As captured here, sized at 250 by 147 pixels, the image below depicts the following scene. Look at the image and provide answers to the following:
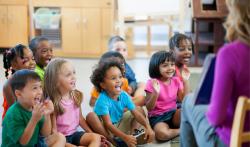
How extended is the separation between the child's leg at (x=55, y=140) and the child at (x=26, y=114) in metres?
0.05

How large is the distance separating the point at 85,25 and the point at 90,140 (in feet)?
7.61

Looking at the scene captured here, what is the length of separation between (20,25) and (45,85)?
243 centimetres

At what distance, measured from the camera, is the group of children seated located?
1.77 m

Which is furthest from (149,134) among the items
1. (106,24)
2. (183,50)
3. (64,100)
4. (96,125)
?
(106,24)

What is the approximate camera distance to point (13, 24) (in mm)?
4328

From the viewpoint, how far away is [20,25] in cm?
432

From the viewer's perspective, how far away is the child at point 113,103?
2.16m

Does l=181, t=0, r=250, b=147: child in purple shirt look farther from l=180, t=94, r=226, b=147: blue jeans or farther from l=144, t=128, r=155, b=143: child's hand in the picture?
l=144, t=128, r=155, b=143: child's hand

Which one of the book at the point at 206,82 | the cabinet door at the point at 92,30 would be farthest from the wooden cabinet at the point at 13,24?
the book at the point at 206,82

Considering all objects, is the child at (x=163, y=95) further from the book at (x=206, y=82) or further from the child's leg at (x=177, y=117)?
the book at (x=206, y=82)

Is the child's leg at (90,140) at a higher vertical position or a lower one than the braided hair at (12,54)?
lower

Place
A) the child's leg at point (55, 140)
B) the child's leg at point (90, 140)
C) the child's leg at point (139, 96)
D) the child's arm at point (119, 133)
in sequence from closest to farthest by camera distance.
Answer: the child's leg at point (55, 140)
the child's leg at point (90, 140)
the child's arm at point (119, 133)
the child's leg at point (139, 96)

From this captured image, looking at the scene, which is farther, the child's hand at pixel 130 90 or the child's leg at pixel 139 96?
the child's hand at pixel 130 90

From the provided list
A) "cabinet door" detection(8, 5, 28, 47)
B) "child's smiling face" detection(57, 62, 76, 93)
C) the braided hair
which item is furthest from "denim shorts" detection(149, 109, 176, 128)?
"cabinet door" detection(8, 5, 28, 47)
